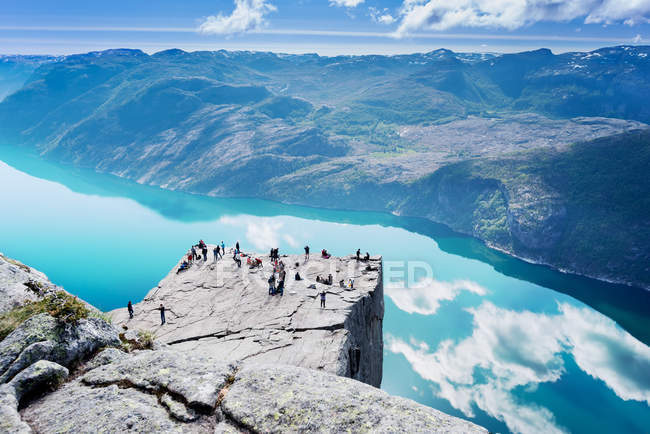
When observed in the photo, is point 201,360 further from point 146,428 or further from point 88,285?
point 88,285

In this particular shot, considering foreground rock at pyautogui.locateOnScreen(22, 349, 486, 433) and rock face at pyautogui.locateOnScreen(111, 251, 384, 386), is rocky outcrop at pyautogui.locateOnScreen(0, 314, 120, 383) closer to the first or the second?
foreground rock at pyautogui.locateOnScreen(22, 349, 486, 433)

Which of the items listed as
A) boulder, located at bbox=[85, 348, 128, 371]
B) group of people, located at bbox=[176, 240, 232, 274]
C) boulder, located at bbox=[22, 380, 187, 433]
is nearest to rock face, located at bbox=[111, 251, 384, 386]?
group of people, located at bbox=[176, 240, 232, 274]

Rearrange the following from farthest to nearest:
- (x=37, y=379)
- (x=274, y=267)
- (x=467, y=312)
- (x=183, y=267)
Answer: (x=467, y=312) → (x=183, y=267) → (x=274, y=267) → (x=37, y=379)

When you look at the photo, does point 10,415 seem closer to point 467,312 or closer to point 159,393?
point 159,393

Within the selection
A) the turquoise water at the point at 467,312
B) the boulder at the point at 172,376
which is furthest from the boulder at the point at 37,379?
the turquoise water at the point at 467,312

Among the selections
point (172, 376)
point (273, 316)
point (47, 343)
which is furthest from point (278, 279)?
point (47, 343)

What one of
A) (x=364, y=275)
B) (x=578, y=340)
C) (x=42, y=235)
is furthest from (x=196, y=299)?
(x=42, y=235)
